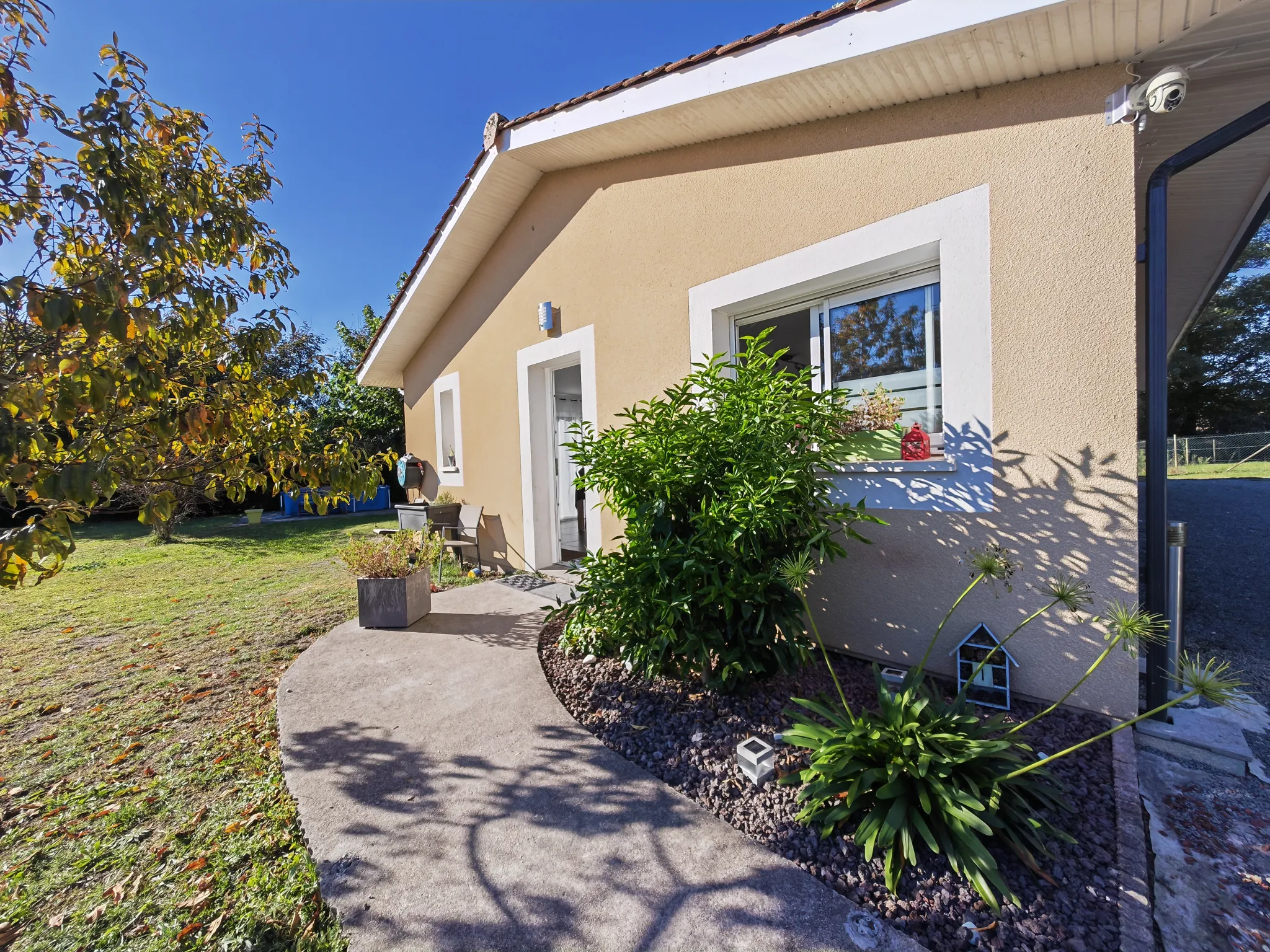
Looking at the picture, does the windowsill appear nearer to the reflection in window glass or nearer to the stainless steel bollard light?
the reflection in window glass

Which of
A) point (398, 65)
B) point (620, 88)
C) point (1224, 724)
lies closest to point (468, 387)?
point (398, 65)

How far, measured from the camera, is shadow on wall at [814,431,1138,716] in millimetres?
3025

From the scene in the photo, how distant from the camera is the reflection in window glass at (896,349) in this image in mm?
3775

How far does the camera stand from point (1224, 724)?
3.03 m

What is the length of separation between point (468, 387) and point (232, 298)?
6.03 m

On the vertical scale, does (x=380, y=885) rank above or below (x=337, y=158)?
below

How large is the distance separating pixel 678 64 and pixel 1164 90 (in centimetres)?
323

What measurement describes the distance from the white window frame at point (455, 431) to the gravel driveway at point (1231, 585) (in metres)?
9.24

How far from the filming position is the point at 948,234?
11.4 feet

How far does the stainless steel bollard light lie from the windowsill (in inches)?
49.2

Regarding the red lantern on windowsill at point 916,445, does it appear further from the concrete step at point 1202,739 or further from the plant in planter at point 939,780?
the concrete step at point 1202,739

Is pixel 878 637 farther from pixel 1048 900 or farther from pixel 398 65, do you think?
pixel 398 65

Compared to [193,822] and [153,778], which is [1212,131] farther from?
[153,778]

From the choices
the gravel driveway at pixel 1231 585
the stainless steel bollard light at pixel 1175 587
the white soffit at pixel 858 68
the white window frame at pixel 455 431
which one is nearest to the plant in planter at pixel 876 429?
the stainless steel bollard light at pixel 1175 587
